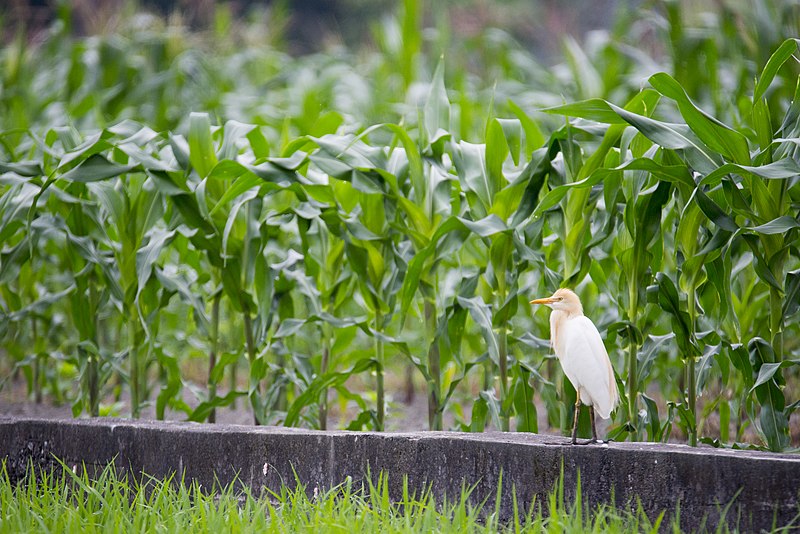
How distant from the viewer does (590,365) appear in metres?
2.16

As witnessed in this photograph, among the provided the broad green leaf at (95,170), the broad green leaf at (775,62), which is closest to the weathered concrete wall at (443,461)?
the broad green leaf at (95,170)

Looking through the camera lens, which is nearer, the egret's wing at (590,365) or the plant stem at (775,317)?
the egret's wing at (590,365)

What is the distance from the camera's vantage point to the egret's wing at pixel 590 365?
2.16 meters

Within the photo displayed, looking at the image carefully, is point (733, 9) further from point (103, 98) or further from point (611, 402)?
point (103, 98)

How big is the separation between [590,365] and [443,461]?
0.50 m

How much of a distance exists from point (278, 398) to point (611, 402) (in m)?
1.72

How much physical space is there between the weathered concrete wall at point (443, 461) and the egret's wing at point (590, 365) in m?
0.14

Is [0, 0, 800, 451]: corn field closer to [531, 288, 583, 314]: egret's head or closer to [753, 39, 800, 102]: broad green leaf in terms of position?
[753, 39, 800, 102]: broad green leaf

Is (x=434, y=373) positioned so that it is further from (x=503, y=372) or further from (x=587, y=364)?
(x=587, y=364)

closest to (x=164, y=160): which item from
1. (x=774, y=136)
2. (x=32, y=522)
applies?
(x=32, y=522)

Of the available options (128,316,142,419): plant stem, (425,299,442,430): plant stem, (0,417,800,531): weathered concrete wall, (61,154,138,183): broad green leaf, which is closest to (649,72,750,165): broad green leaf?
(0,417,800,531): weathered concrete wall

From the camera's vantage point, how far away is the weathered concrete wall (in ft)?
6.29

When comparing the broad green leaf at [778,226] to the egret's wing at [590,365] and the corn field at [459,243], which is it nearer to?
the corn field at [459,243]

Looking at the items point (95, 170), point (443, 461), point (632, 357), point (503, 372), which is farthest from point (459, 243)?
point (95, 170)
